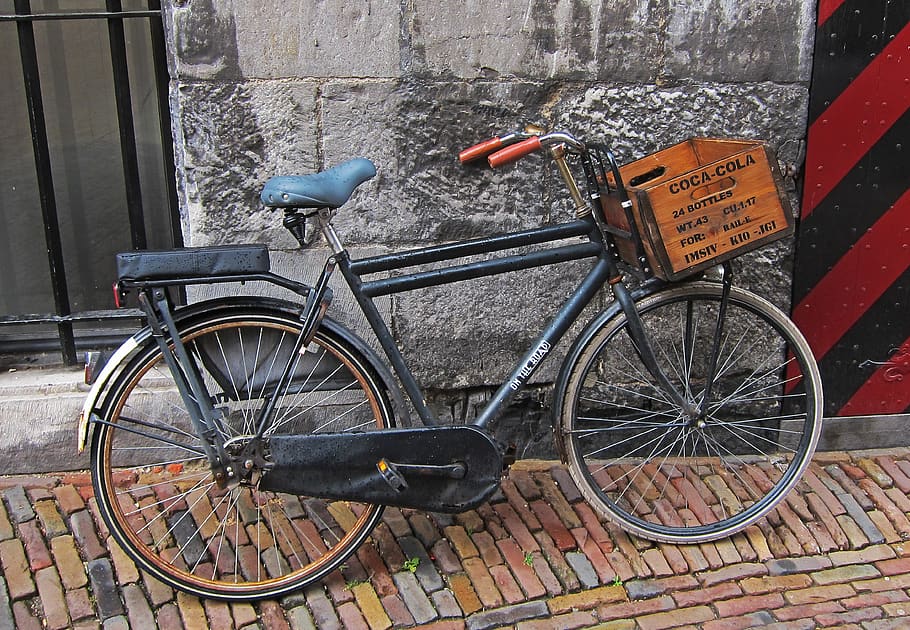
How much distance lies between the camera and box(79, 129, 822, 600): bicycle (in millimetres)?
2746

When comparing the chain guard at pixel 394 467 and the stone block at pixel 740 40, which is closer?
the chain guard at pixel 394 467

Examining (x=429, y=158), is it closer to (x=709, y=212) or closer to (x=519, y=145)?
(x=519, y=145)

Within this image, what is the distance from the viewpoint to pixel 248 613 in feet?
9.30

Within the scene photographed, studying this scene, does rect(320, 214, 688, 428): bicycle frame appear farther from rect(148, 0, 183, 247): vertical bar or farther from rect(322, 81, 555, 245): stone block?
rect(148, 0, 183, 247): vertical bar

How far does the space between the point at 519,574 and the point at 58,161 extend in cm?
244

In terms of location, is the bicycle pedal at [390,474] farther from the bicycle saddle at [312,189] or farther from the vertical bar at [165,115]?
the vertical bar at [165,115]

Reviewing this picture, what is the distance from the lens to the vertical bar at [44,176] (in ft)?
10.9

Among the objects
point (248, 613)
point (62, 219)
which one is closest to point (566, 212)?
point (248, 613)

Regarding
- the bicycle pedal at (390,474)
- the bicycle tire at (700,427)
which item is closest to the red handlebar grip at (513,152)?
the bicycle tire at (700,427)

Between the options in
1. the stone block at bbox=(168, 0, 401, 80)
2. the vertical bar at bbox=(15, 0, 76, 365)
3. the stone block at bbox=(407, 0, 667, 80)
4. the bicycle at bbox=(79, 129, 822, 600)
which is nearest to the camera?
the bicycle at bbox=(79, 129, 822, 600)

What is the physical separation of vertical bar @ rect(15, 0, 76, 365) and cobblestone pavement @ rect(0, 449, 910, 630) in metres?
0.65

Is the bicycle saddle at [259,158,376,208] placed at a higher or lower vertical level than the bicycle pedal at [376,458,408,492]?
higher

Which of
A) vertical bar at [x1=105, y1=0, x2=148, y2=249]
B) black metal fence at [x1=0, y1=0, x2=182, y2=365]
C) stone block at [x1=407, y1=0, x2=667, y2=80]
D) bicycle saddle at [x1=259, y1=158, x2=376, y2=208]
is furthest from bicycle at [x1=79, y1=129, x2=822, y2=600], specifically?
vertical bar at [x1=105, y1=0, x2=148, y2=249]

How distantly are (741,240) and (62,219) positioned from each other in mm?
2677
